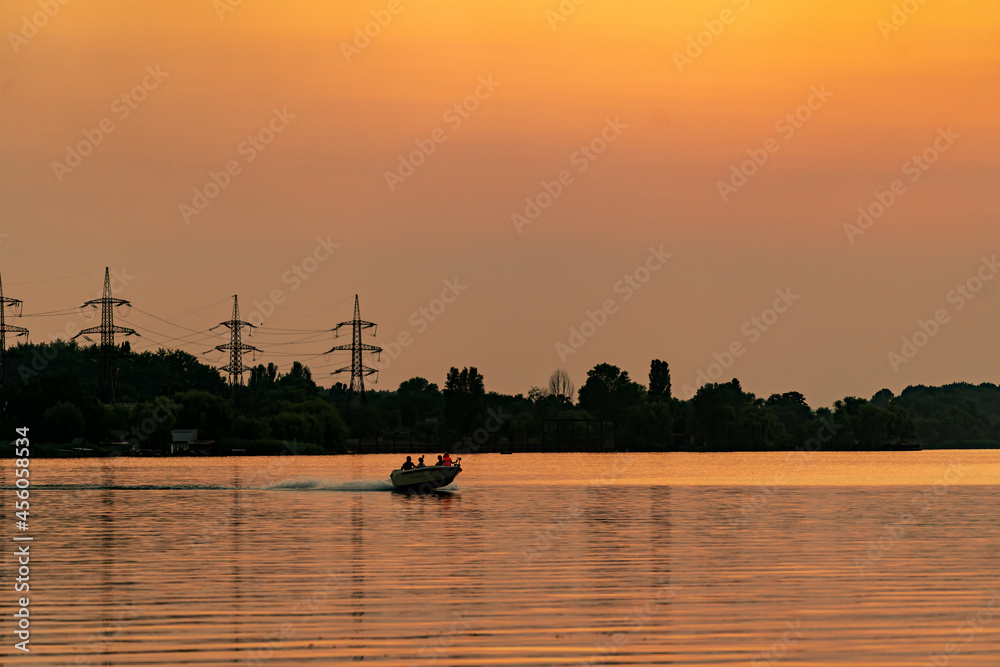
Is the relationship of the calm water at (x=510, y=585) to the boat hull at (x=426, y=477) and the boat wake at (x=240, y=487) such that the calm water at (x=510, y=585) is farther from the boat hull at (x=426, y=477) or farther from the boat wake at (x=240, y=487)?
the boat wake at (x=240, y=487)

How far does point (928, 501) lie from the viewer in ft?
315

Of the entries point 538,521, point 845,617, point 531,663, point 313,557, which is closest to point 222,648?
point 531,663

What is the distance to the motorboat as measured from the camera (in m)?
103

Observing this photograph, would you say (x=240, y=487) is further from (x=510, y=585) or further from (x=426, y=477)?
(x=510, y=585)

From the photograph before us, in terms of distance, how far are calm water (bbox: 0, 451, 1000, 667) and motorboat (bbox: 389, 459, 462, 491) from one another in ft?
61.4

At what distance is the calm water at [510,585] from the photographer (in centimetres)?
2969

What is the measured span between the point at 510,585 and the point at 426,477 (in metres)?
63.0

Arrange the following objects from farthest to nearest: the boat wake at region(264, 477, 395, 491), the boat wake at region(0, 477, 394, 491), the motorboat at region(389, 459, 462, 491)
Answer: the boat wake at region(264, 477, 395, 491) < the boat wake at region(0, 477, 394, 491) < the motorboat at region(389, 459, 462, 491)

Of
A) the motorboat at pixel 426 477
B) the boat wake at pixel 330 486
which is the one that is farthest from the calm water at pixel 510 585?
the boat wake at pixel 330 486

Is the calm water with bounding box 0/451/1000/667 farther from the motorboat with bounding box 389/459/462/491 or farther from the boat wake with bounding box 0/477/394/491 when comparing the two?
the boat wake with bounding box 0/477/394/491

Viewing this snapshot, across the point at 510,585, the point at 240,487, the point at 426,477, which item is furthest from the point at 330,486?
the point at 510,585

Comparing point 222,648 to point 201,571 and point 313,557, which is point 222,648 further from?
point 313,557

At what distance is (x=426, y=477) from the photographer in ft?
340

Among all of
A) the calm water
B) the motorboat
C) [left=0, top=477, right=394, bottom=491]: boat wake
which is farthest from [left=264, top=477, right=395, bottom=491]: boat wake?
the calm water
